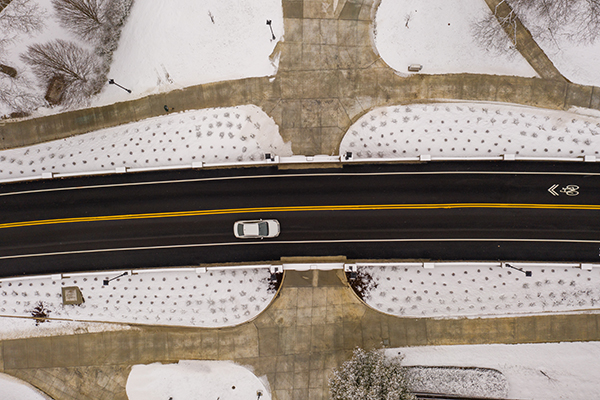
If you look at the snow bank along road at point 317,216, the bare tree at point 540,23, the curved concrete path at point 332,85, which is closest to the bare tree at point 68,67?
the curved concrete path at point 332,85

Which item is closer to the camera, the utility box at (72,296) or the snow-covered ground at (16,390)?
the utility box at (72,296)

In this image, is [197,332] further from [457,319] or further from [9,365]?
[457,319]

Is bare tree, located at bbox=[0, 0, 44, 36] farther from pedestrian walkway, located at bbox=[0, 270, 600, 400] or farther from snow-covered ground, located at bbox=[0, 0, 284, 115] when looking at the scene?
pedestrian walkway, located at bbox=[0, 270, 600, 400]

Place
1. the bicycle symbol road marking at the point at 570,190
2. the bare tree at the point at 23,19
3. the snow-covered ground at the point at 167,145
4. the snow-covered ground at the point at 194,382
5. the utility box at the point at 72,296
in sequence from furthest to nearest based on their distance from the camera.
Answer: the bare tree at the point at 23,19, the snow-covered ground at the point at 167,145, the utility box at the point at 72,296, the snow-covered ground at the point at 194,382, the bicycle symbol road marking at the point at 570,190

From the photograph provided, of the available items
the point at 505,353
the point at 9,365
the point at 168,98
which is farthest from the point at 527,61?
the point at 9,365

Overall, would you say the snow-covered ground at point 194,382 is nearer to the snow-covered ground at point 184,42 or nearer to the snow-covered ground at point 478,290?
the snow-covered ground at point 478,290

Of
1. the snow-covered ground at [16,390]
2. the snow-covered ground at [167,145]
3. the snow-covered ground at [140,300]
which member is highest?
the snow-covered ground at [167,145]
